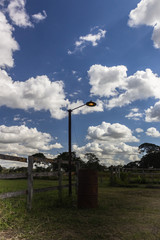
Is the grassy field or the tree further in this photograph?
the tree

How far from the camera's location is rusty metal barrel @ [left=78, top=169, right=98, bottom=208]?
7391mm

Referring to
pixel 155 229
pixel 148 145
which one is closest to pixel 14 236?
pixel 155 229

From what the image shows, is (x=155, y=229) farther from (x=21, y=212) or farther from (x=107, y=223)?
(x=21, y=212)

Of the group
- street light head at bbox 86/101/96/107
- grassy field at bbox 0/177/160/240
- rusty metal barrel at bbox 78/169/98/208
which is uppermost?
street light head at bbox 86/101/96/107

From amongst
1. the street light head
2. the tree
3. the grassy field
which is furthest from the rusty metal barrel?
the tree

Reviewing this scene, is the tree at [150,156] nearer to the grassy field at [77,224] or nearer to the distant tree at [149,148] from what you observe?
the distant tree at [149,148]

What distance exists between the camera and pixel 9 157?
6.13 meters

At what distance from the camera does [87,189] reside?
7.51m

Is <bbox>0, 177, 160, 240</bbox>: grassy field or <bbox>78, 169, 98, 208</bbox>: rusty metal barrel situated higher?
<bbox>78, 169, 98, 208</bbox>: rusty metal barrel

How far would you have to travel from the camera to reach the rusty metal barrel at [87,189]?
7.39 meters

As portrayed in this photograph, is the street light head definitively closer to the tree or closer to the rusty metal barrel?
the rusty metal barrel

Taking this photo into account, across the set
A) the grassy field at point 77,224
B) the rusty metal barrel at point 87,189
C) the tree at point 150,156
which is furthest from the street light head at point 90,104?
the tree at point 150,156

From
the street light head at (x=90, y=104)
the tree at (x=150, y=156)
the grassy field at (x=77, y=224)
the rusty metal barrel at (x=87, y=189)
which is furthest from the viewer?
the tree at (x=150, y=156)

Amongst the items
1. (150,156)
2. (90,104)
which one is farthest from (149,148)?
(90,104)
